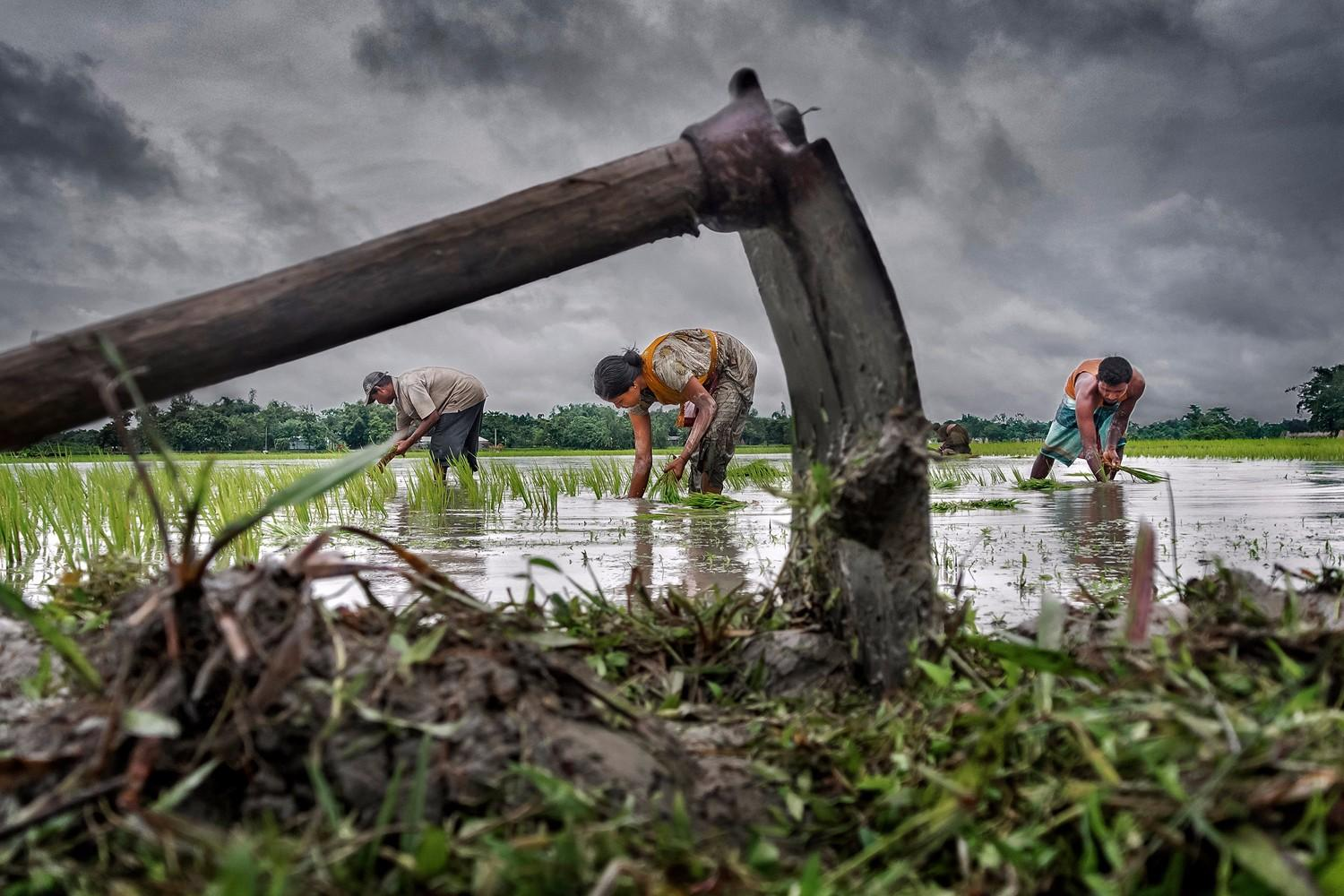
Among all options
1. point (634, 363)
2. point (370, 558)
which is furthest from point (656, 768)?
point (634, 363)

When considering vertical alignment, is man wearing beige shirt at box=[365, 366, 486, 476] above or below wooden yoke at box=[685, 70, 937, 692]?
above

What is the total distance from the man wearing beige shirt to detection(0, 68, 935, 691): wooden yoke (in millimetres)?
9139

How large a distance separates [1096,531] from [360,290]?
5000 mm

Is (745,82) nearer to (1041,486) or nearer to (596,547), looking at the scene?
(596,547)

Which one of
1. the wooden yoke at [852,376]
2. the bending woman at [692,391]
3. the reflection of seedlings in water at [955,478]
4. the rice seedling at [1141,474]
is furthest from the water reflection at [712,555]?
the reflection of seedlings in water at [955,478]

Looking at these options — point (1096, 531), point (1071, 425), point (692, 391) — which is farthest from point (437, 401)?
point (1071, 425)

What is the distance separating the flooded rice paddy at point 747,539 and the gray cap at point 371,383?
3.08 meters

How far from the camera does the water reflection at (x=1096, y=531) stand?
12.1 feet

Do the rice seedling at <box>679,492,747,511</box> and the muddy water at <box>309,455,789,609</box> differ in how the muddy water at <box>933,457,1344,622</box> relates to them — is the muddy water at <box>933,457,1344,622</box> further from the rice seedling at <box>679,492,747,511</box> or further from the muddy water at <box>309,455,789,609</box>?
the rice seedling at <box>679,492,747,511</box>

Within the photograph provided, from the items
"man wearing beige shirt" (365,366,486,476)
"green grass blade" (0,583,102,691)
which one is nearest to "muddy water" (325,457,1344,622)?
"green grass blade" (0,583,102,691)

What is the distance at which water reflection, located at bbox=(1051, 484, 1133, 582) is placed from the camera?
370 cm

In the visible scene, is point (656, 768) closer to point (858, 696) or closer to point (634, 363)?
point (858, 696)

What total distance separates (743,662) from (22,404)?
1.40 m

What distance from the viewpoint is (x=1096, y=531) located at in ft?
17.2
